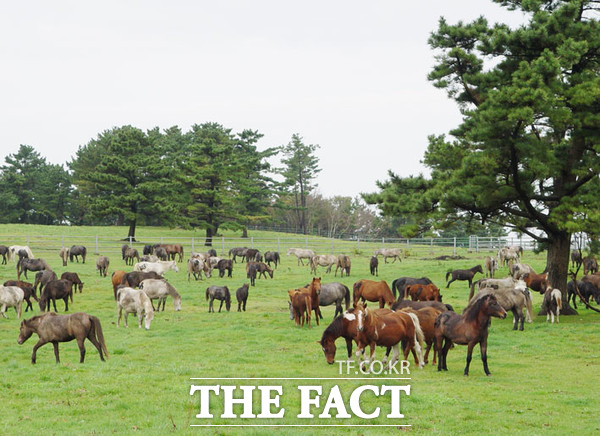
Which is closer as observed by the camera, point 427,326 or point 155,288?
point 427,326

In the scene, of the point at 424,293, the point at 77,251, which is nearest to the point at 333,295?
the point at 424,293

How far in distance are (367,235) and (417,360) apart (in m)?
98.1

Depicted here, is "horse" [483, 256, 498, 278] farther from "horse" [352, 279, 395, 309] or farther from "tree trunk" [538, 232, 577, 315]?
"horse" [352, 279, 395, 309]

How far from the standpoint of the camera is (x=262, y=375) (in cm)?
1247

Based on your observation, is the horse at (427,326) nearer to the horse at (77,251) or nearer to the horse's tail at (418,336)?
the horse's tail at (418,336)

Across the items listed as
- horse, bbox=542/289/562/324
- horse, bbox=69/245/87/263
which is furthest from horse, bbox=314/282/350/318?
horse, bbox=69/245/87/263

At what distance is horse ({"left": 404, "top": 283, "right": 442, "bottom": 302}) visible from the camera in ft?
70.5

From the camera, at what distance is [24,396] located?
10.9 metres

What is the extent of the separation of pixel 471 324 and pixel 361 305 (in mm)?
2264

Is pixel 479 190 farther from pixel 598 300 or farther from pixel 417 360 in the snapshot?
pixel 417 360

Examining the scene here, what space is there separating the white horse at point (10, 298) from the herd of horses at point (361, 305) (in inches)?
1.2

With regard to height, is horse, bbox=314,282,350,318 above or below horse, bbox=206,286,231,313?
above

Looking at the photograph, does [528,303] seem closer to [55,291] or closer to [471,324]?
[471,324]

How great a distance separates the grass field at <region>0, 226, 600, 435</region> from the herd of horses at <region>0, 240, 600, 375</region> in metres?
0.59
